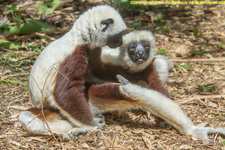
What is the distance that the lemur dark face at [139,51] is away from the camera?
507 cm

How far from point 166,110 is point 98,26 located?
1.71 metres

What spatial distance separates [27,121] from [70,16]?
5.21 m

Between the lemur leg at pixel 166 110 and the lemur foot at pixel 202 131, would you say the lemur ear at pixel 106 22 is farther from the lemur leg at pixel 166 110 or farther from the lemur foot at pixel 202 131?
the lemur foot at pixel 202 131

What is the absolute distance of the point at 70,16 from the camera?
8.65m

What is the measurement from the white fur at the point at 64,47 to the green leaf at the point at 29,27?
10.2ft

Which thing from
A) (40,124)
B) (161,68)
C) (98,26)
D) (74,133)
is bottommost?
(74,133)

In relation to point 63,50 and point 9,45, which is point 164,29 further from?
point 63,50

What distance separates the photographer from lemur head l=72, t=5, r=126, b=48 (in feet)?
14.5

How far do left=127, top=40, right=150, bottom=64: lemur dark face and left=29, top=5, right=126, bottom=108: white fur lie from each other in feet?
2.36

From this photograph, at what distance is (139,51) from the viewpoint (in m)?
5.11

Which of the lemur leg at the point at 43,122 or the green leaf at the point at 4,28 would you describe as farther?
the green leaf at the point at 4,28

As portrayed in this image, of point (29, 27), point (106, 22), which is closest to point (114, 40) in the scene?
point (106, 22)

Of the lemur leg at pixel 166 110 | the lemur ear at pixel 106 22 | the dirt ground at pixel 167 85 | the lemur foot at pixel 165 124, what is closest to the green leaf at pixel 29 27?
the dirt ground at pixel 167 85

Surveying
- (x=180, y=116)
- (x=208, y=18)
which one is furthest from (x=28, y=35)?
(x=208, y=18)
